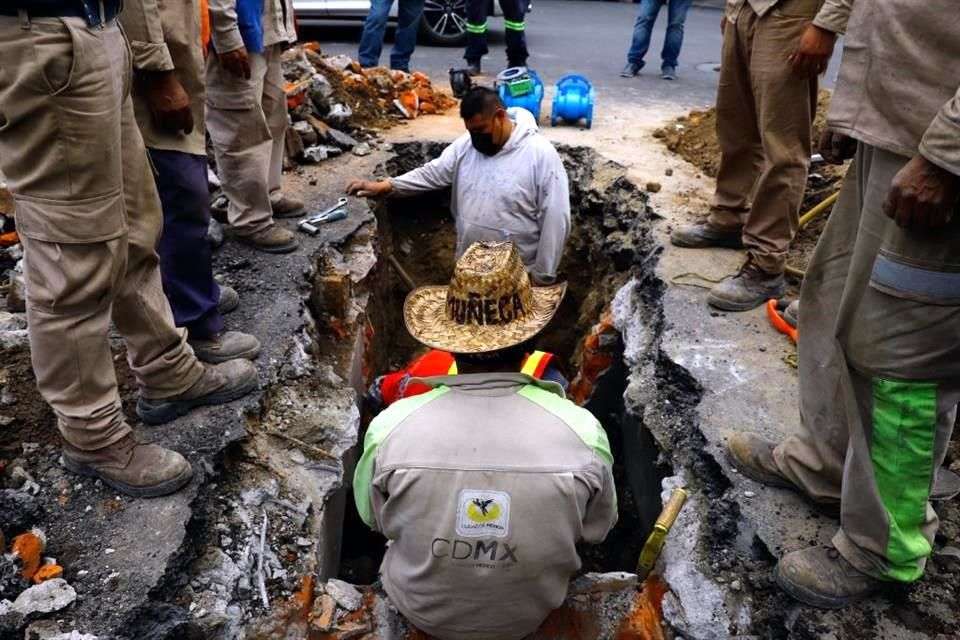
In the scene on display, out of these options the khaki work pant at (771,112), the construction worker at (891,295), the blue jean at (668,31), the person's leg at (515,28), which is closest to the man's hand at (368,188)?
the khaki work pant at (771,112)

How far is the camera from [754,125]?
3.83 meters

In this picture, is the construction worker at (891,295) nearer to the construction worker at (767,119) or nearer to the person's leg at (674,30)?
the construction worker at (767,119)

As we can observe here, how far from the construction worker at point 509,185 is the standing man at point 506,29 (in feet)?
14.2

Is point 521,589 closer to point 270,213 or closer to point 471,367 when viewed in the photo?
point 471,367

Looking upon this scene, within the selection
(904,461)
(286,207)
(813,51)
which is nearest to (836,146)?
(813,51)

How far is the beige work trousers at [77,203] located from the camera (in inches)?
71.4

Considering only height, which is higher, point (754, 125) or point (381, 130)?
point (754, 125)

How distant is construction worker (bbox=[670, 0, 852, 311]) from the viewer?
10.5 ft

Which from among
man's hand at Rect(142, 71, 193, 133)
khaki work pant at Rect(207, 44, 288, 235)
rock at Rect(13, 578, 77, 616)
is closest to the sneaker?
khaki work pant at Rect(207, 44, 288, 235)

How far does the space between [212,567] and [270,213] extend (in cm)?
232

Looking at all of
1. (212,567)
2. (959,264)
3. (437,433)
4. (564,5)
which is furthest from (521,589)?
(564,5)

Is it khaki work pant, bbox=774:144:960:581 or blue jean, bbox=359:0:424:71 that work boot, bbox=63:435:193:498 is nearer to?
khaki work pant, bbox=774:144:960:581

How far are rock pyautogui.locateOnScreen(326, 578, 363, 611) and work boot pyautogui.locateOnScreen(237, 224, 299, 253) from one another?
2181 mm

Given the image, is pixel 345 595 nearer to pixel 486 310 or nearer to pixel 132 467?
pixel 132 467
